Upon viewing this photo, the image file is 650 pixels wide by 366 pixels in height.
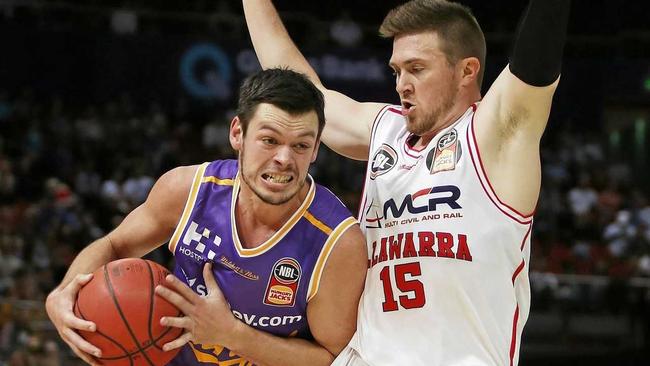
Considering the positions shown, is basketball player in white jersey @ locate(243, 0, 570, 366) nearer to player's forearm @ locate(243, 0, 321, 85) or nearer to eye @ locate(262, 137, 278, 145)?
eye @ locate(262, 137, 278, 145)

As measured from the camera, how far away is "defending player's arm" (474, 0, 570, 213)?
344 cm

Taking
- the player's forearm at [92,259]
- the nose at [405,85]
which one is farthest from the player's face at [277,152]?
the player's forearm at [92,259]

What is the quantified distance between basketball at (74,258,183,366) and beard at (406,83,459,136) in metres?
1.18

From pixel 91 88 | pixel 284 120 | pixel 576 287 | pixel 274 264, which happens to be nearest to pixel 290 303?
pixel 274 264

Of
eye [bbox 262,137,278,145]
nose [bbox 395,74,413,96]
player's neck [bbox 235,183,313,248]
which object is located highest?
nose [bbox 395,74,413,96]

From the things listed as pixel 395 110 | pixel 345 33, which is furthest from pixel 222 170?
pixel 345 33

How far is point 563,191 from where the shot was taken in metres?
17.6

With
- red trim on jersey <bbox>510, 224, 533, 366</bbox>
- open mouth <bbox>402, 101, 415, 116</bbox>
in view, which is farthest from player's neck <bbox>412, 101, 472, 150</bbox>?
red trim on jersey <bbox>510, 224, 533, 366</bbox>

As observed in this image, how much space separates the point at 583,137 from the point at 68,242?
35.2ft

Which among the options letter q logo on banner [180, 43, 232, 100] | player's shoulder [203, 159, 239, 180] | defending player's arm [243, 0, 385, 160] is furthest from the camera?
letter q logo on banner [180, 43, 232, 100]

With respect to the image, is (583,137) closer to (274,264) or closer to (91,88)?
(91,88)

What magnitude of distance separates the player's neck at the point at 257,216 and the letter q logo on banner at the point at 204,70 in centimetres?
1329

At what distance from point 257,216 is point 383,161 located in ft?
1.91

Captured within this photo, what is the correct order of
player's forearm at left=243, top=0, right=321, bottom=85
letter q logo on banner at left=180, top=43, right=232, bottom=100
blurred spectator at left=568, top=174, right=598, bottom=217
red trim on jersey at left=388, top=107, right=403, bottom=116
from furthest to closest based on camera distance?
letter q logo on banner at left=180, top=43, right=232, bottom=100
blurred spectator at left=568, top=174, right=598, bottom=217
player's forearm at left=243, top=0, right=321, bottom=85
red trim on jersey at left=388, top=107, right=403, bottom=116
